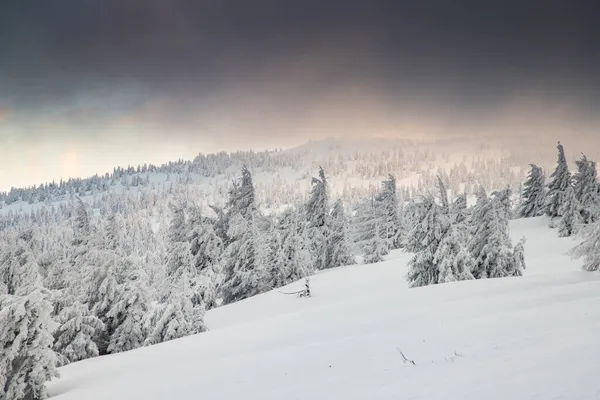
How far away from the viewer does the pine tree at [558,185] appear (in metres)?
47.2

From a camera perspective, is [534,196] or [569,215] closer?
[569,215]

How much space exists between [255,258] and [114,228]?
11471 mm

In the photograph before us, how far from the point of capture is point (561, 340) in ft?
28.7

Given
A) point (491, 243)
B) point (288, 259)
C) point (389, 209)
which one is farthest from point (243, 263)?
point (389, 209)

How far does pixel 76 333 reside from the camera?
19469mm

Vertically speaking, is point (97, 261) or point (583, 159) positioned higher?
point (583, 159)

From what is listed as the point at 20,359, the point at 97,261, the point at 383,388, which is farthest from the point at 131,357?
the point at 383,388

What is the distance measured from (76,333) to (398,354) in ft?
56.2

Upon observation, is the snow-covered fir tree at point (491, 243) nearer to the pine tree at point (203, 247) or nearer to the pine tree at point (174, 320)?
the pine tree at point (174, 320)

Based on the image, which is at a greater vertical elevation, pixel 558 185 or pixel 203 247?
pixel 558 185

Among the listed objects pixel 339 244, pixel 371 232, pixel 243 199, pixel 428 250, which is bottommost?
pixel 339 244

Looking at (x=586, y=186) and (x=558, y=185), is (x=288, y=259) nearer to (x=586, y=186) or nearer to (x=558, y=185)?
(x=558, y=185)

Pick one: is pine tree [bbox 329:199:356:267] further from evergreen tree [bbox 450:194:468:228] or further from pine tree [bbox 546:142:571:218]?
pine tree [bbox 546:142:571:218]

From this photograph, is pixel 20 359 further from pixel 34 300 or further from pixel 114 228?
pixel 114 228
